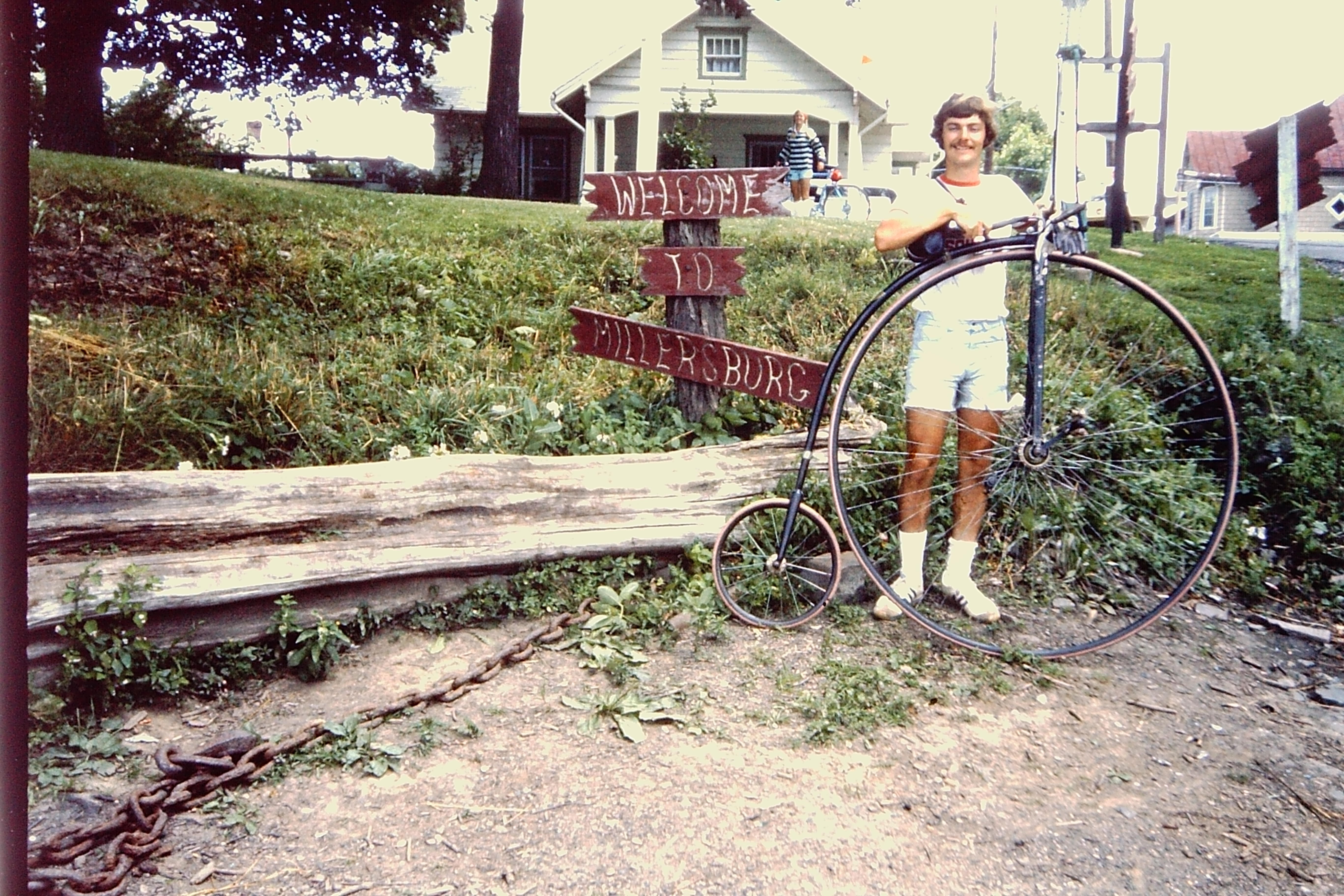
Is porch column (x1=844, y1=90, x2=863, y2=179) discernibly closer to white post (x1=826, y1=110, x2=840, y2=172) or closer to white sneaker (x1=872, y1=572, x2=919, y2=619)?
white post (x1=826, y1=110, x2=840, y2=172)

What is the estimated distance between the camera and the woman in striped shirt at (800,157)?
15.6 m

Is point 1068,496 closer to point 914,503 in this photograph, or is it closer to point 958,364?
point 914,503

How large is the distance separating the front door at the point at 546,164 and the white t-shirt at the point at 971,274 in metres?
23.8

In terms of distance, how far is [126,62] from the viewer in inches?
578

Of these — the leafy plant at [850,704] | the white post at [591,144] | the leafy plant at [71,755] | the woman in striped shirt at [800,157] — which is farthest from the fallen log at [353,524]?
the white post at [591,144]

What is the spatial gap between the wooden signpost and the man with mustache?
0.63 meters

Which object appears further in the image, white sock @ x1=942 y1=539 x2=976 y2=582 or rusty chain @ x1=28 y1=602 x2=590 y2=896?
white sock @ x1=942 y1=539 x2=976 y2=582

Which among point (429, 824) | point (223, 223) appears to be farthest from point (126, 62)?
point (429, 824)

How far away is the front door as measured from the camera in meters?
27.0

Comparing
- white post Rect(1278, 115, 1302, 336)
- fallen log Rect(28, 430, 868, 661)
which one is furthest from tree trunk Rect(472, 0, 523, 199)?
fallen log Rect(28, 430, 868, 661)

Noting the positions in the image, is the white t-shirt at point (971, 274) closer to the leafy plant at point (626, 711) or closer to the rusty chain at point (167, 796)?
the leafy plant at point (626, 711)

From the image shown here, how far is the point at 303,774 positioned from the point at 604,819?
0.84 metres

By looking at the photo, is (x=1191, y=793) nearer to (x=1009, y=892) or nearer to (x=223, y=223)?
(x=1009, y=892)

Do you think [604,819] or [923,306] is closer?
[604,819]
